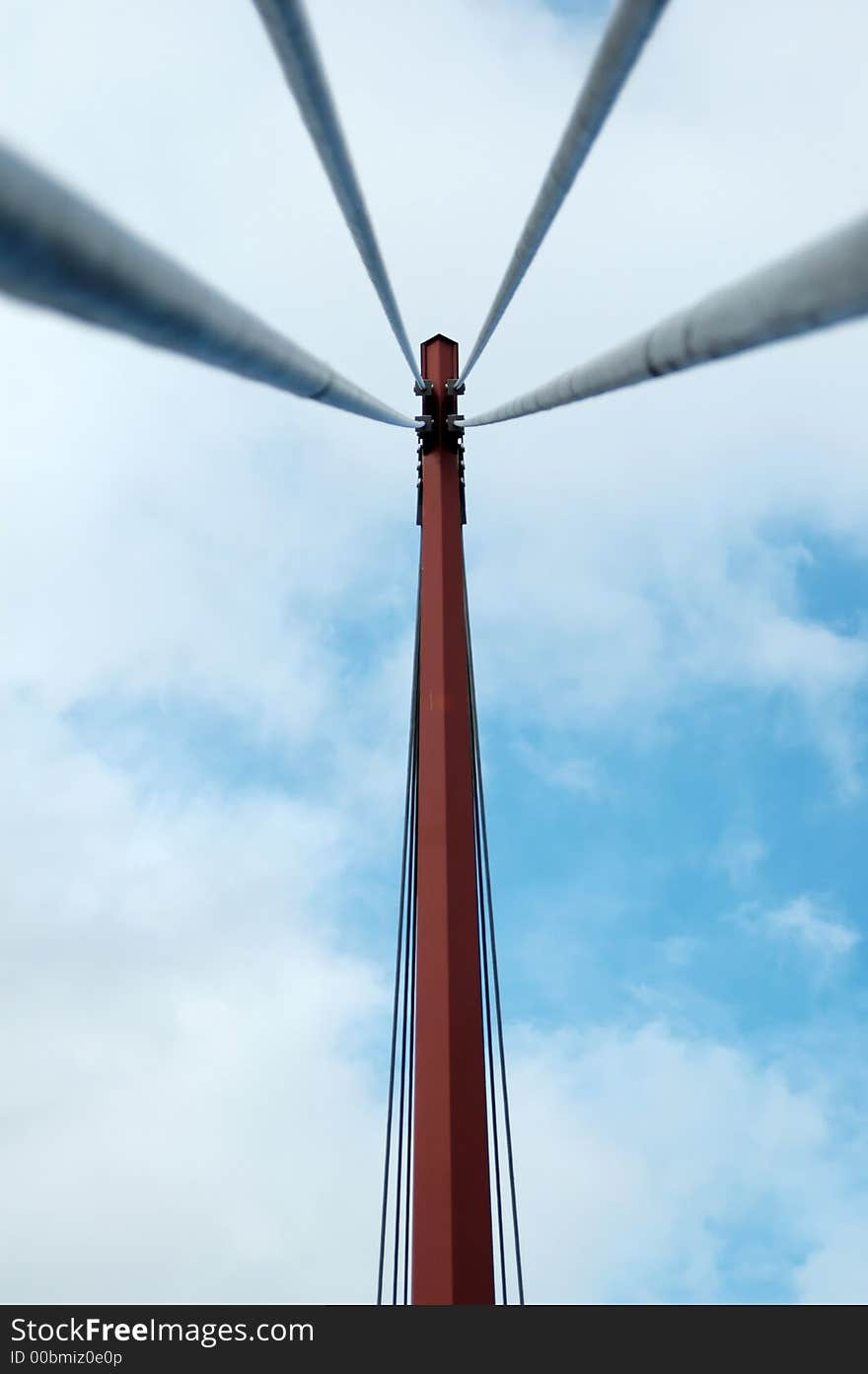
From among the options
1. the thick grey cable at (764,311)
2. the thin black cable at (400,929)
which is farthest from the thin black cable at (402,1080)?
the thick grey cable at (764,311)

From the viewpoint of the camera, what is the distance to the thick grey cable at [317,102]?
4273 mm

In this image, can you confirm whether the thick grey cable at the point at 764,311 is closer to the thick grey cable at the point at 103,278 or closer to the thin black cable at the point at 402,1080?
the thick grey cable at the point at 103,278

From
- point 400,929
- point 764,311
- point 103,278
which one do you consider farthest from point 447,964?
point 103,278

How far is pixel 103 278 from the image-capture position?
262 cm

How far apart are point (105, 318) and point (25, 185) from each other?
593 mm

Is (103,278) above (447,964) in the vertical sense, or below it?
below

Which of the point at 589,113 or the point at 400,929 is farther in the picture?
the point at 400,929

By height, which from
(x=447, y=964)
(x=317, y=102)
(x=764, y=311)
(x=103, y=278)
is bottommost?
(x=103, y=278)

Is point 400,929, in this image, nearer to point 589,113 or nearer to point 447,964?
point 447,964

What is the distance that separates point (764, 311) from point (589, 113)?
2.73m

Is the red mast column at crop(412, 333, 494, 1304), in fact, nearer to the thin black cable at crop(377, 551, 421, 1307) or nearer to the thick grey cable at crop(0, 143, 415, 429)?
A: the thin black cable at crop(377, 551, 421, 1307)

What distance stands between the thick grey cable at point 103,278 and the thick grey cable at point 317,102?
4.48ft
